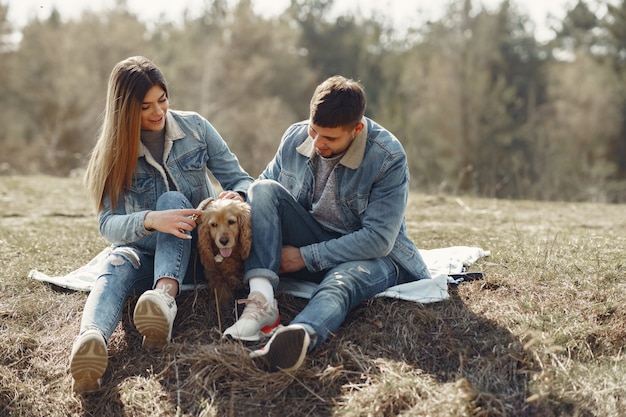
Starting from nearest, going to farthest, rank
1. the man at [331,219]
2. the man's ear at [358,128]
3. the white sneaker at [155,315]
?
the white sneaker at [155,315]
the man at [331,219]
the man's ear at [358,128]

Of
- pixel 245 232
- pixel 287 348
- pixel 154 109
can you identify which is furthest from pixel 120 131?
pixel 287 348

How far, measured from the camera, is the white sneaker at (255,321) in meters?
3.46

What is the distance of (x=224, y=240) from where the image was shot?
143 inches

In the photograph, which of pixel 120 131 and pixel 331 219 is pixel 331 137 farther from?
pixel 120 131

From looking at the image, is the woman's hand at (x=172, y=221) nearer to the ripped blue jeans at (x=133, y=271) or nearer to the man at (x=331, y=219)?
the ripped blue jeans at (x=133, y=271)

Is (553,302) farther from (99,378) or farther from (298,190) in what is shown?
(99,378)

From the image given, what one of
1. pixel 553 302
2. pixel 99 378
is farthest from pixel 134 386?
pixel 553 302

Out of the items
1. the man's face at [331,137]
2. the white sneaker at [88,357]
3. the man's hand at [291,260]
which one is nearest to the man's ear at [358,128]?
the man's face at [331,137]

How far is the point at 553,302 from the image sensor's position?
382 cm

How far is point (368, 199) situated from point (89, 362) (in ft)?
5.57

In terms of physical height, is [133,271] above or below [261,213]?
below

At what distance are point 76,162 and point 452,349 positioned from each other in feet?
58.8

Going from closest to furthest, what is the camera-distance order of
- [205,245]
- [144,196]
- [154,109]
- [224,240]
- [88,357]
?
[88,357], [224,240], [205,245], [154,109], [144,196]

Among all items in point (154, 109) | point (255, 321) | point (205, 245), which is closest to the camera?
point (255, 321)
